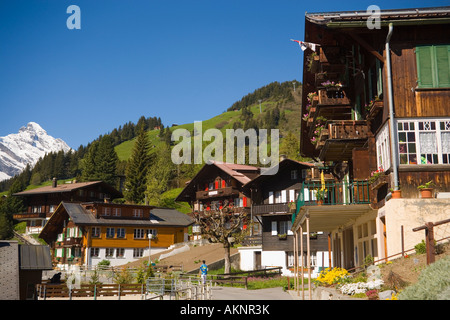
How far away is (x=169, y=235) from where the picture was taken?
70.4m

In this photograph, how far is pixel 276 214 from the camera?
49188mm

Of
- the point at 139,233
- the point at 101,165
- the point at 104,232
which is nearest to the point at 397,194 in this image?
the point at 104,232

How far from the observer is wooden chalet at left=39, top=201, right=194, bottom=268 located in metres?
62.7

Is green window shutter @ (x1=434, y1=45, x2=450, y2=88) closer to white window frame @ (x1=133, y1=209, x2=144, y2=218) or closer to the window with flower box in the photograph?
the window with flower box

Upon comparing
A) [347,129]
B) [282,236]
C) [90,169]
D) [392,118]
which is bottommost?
[282,236]

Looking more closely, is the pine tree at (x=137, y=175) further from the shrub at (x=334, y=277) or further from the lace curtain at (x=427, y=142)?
the lace curtain at (x=427, y=142)

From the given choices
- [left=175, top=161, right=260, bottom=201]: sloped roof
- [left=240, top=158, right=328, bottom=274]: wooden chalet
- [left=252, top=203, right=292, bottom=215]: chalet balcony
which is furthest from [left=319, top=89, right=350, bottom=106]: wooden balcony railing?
[left=175, top=161, right=260, bottom=201]: sloped roof

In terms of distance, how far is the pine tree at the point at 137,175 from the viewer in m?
98.4

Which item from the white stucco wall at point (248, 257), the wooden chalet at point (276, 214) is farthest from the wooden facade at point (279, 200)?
the white stucco wall at point (248, 257)

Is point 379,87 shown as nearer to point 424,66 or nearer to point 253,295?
point 424,66

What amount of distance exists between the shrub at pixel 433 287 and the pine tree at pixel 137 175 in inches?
3566

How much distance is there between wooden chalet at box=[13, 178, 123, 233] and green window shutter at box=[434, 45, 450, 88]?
73571 mm

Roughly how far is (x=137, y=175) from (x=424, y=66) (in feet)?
282
